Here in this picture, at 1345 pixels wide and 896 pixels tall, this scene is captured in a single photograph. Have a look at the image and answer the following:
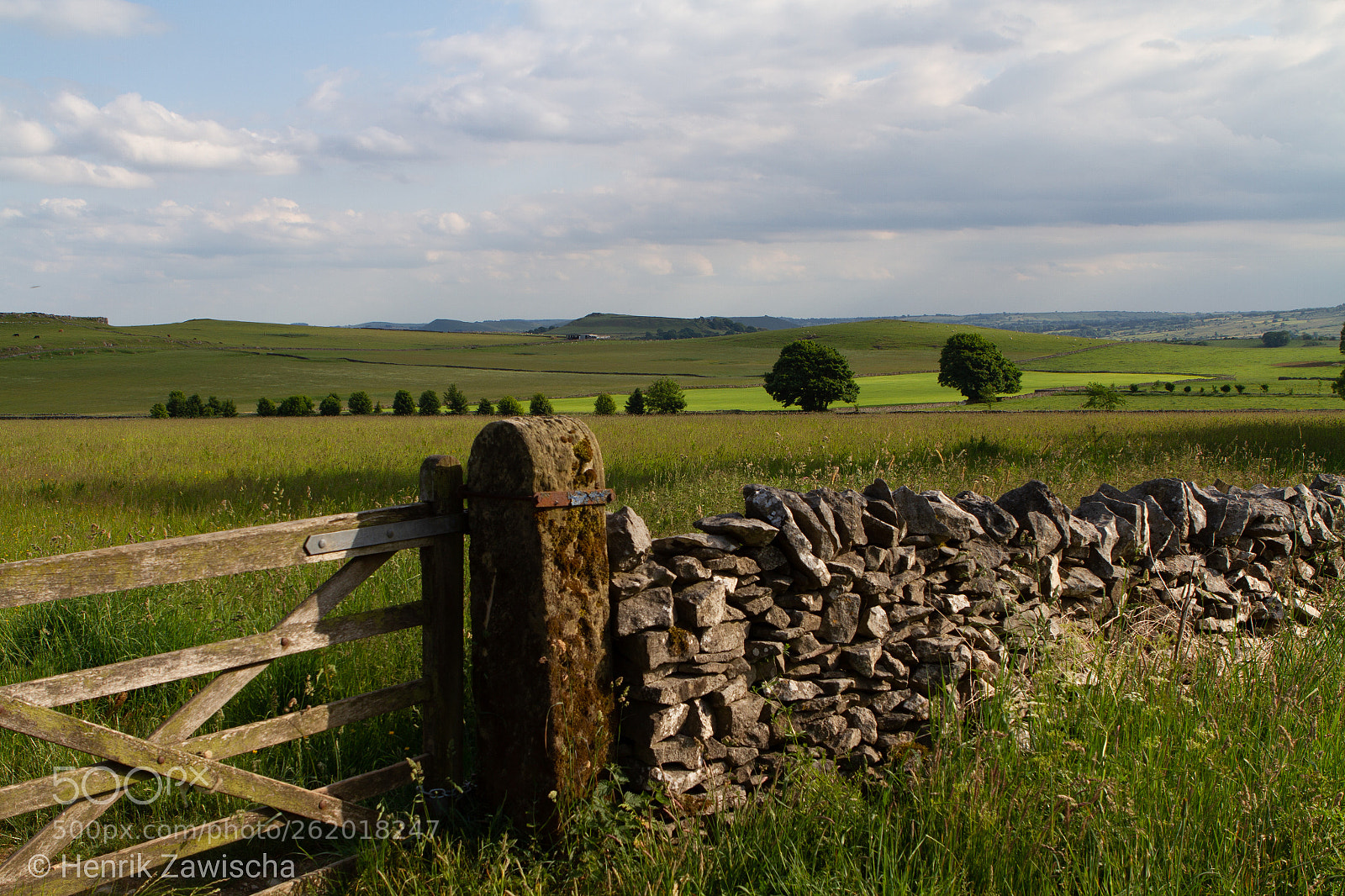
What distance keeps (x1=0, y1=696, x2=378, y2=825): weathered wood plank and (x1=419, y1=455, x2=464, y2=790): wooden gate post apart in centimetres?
37

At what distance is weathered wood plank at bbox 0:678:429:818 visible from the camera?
2.51m

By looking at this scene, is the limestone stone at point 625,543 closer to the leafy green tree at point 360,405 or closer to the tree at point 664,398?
the tree at point 664,398

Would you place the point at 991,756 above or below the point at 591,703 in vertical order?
below

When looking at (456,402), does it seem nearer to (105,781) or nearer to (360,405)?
(360,405)

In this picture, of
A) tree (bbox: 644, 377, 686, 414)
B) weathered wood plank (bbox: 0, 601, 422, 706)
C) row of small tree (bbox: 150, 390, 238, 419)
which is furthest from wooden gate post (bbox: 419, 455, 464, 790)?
row of small tree (bbox: 150, 390, 238, 419)

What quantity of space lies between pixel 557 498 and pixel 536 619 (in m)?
0.52

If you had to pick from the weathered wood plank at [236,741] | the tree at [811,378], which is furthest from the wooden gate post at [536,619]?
the tree at [811,378]

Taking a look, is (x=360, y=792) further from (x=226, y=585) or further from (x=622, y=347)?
(x=622, y=347)

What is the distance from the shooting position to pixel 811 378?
5434cm

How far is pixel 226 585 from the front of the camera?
5.61 metres

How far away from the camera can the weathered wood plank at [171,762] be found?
2400 mm

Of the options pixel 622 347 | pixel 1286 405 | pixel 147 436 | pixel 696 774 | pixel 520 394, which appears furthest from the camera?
pixel 622 347

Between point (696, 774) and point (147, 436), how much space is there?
24.4 metres

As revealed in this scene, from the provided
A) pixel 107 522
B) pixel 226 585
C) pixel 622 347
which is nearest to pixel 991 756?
pixel 226 585
